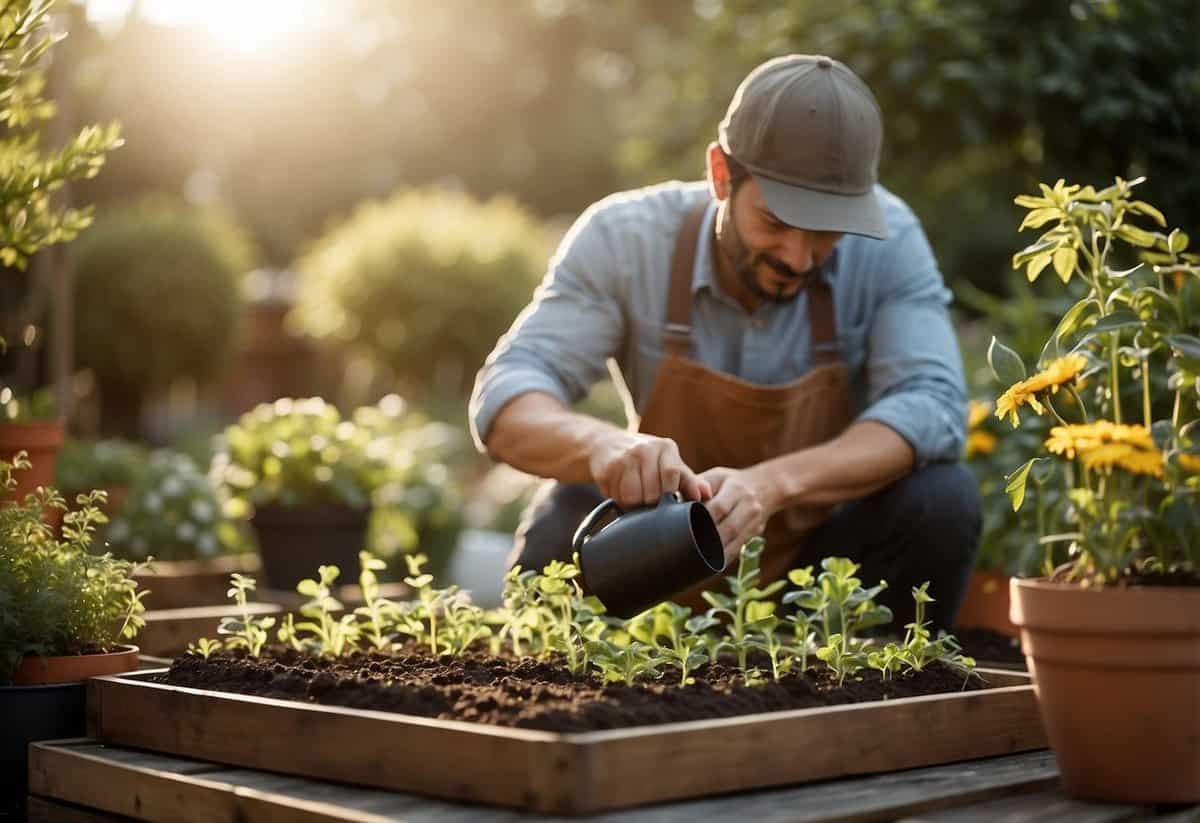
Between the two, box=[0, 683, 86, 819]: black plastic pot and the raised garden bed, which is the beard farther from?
box=[0, 683, 86, 819]: black plastic pot

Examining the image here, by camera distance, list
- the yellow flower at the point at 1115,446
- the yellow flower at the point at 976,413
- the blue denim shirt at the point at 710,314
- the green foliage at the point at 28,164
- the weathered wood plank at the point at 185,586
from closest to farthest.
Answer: the yellow flower at the point at 1115,446 → the green foliage at the point at 28,164 → the blue denim shirt at the point at 710,314 → the yellow flower at the point at 976,413 → the weathered wood plank at the point at 185,586

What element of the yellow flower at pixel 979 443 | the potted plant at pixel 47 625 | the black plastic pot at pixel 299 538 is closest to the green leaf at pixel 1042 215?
the potted plant at pixel 47 625

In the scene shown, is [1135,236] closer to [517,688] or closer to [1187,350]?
[1187,350]

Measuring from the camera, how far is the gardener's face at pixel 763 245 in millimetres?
2650

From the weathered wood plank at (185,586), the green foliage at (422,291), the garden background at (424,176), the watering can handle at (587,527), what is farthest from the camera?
the green foliage at (422,291)

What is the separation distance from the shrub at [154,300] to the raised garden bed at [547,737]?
26.6 feet

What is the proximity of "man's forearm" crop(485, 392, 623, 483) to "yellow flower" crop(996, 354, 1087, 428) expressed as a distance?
806 mm

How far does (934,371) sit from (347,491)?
200 centimetres

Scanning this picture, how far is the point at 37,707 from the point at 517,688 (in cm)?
74

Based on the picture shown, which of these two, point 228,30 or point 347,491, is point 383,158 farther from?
point 347,491

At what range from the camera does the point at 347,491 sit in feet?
13.9

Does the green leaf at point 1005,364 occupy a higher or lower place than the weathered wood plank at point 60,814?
higher

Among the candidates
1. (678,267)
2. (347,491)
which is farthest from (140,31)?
(678,267)

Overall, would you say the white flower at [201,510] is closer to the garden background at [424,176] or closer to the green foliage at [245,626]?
the garden background at [424,176]
